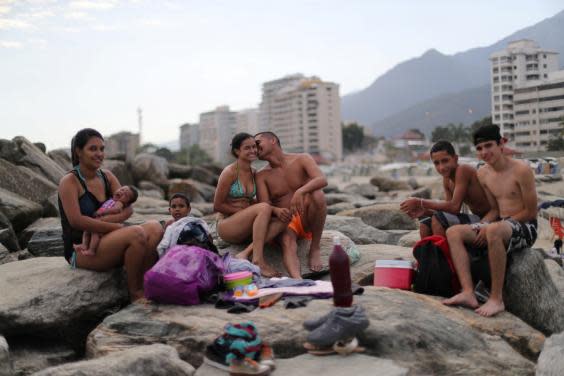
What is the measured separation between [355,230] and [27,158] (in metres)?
10.1

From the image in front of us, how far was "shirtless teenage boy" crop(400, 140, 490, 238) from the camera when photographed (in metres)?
5.96

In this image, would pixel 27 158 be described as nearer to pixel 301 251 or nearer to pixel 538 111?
pixel 301 251

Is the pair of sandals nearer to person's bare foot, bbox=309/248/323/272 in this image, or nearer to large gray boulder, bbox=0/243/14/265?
person's bare foot, bbox=309/248/323/272

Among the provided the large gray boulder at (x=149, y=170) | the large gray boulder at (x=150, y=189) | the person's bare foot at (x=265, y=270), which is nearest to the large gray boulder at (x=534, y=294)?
the person's bare foot at (x=265, y=270)

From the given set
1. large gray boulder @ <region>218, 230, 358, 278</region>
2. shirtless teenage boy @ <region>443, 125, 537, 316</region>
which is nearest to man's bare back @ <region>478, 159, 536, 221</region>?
shirtless teenage boy @ <region>443, 125, 537, 316</region>

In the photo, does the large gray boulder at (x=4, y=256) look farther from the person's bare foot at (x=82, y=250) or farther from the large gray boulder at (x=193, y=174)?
the large gray boulder at (x=193, y=174)

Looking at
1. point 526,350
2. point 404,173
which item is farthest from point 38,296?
point 404,173

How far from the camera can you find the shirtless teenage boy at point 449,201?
596 cm

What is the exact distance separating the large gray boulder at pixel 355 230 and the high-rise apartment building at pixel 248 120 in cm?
13171

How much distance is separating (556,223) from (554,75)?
1182 centimetres

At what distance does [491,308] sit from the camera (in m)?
5.33

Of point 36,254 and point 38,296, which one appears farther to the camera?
point 36,254

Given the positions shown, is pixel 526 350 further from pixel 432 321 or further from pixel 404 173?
pixel 404 173

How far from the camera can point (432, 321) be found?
16.0 feet
